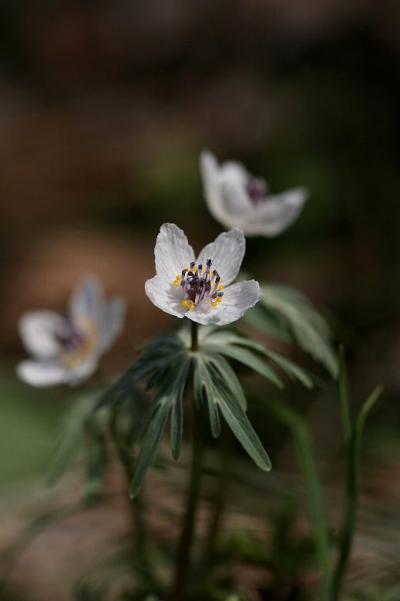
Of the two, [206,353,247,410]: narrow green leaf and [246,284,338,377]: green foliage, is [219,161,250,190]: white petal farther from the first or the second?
[206,353,247,410]: narrow green leaf

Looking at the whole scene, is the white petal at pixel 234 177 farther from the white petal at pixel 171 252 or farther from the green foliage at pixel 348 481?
the green foliage at pixel 348 481

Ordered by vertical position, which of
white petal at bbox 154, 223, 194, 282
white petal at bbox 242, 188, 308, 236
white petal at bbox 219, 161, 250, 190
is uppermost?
white petal at bbox 219, 161, 250, 190

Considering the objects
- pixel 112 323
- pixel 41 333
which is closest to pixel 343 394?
pixel 112 323

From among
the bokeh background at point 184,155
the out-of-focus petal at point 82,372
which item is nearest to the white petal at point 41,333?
the out-of-focus petal at point 82,372

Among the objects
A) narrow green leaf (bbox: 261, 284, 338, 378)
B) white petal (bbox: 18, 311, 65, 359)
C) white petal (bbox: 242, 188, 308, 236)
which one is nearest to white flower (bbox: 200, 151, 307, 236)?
white petal (bbox: 242, 188, 308, 236)

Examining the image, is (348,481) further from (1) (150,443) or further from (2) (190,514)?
(1) (150,443)

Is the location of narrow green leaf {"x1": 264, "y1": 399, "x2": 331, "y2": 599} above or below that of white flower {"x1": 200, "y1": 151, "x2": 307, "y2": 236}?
below

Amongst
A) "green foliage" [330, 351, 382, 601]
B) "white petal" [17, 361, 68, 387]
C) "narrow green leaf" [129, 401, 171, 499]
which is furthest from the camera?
"white petal" [17, 361, 68, 387]

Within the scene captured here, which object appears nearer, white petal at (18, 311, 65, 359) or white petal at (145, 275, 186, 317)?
white petal at (145, 275, 186, 317)
